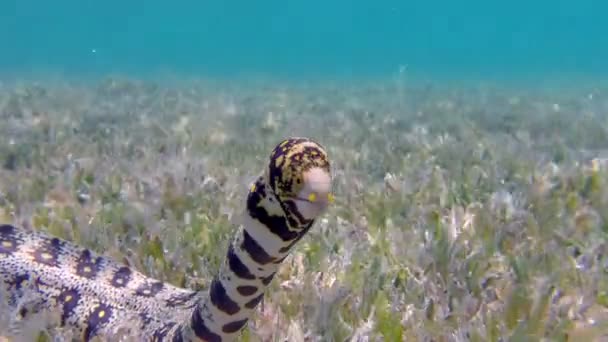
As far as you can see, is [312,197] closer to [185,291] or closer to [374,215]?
[185,291]

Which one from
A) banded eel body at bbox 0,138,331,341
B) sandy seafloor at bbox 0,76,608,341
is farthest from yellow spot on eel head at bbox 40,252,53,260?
sandy seafloor at bbox 0,76,608,341

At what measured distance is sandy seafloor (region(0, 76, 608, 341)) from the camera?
3037mm

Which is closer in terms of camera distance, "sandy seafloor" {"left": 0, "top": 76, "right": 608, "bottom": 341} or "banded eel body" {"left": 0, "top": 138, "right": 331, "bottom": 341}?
"banded eel body" {"left": 0, "top": 138, "right": 331, "bottom": 341}

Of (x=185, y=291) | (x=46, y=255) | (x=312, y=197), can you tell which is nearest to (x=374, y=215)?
(x=185, y=291)

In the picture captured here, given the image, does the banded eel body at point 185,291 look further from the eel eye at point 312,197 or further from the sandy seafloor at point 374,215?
the sandy seafloor at point 374,215

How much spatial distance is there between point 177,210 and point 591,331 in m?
3.47

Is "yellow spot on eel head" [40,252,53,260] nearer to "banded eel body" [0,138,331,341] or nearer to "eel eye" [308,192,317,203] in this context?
"banded eel body" [0,138,331,341]

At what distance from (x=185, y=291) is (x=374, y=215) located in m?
2.16

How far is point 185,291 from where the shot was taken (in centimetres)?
305

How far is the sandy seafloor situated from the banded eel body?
340mm

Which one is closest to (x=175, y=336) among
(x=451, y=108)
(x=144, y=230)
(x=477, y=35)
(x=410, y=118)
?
(x=144, y=230)

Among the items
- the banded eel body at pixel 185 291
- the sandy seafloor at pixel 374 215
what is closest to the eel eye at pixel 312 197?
the banded eel body at pixel 185 291

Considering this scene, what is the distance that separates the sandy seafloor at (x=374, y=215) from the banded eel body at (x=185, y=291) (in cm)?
34

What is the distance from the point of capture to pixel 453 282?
3357 mm
